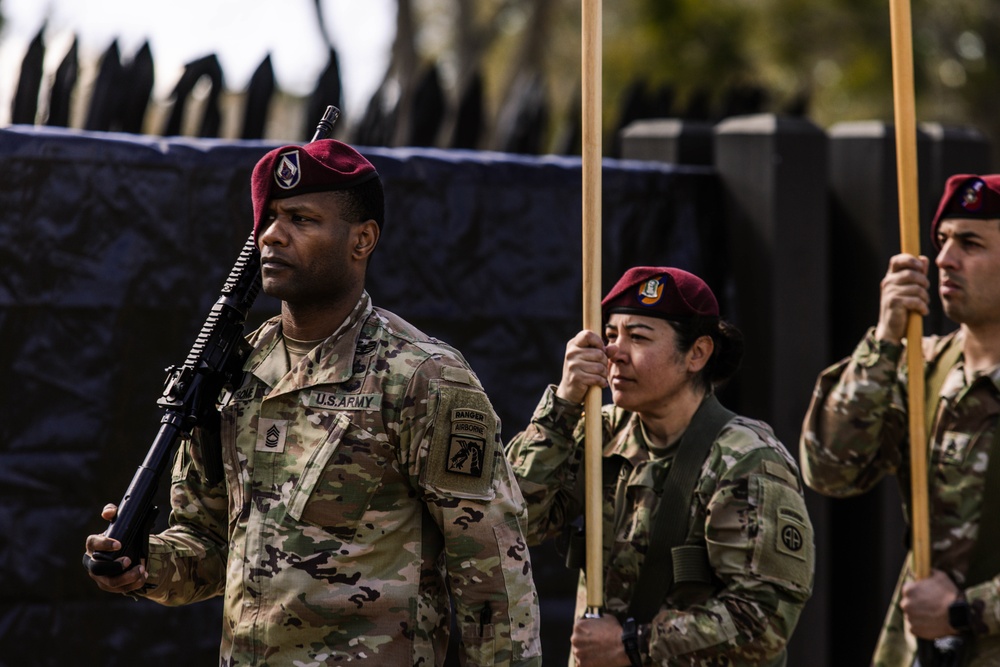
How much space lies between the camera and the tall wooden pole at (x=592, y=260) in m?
3.18

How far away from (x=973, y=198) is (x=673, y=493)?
1.24 metres

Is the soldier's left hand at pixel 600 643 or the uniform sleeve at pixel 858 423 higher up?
the uniform sleeve at pixel 858 423

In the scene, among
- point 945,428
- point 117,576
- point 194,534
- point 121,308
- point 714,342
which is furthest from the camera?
point 121,308

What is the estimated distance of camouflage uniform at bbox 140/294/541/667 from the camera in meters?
2.75

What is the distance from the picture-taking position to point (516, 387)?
16.0 feet

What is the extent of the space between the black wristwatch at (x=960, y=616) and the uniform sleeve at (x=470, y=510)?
119cm

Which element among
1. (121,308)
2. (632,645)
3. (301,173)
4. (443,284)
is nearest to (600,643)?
(632,645)

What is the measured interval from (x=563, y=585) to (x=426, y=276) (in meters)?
1.22

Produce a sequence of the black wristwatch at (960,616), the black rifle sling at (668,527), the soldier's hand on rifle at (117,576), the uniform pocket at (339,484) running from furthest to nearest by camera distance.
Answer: the black wristwatch at (960,616)
the black rifle sling at (668,527)
the uniform pocket at (339,484)
the soldier's hand on rifle at (117,576)

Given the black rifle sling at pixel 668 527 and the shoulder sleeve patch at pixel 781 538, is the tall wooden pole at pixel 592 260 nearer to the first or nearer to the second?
the black rifle sling at pixel 668 527

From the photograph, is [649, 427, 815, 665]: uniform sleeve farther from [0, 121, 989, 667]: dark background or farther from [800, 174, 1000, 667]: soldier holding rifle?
[0, 121, 989, 667]: dark background

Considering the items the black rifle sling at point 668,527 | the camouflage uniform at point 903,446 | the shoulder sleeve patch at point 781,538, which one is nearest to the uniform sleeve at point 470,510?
the black rifle sling at point 668,527

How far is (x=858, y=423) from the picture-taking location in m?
3.74

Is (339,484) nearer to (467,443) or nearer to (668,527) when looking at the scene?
(467,443)
